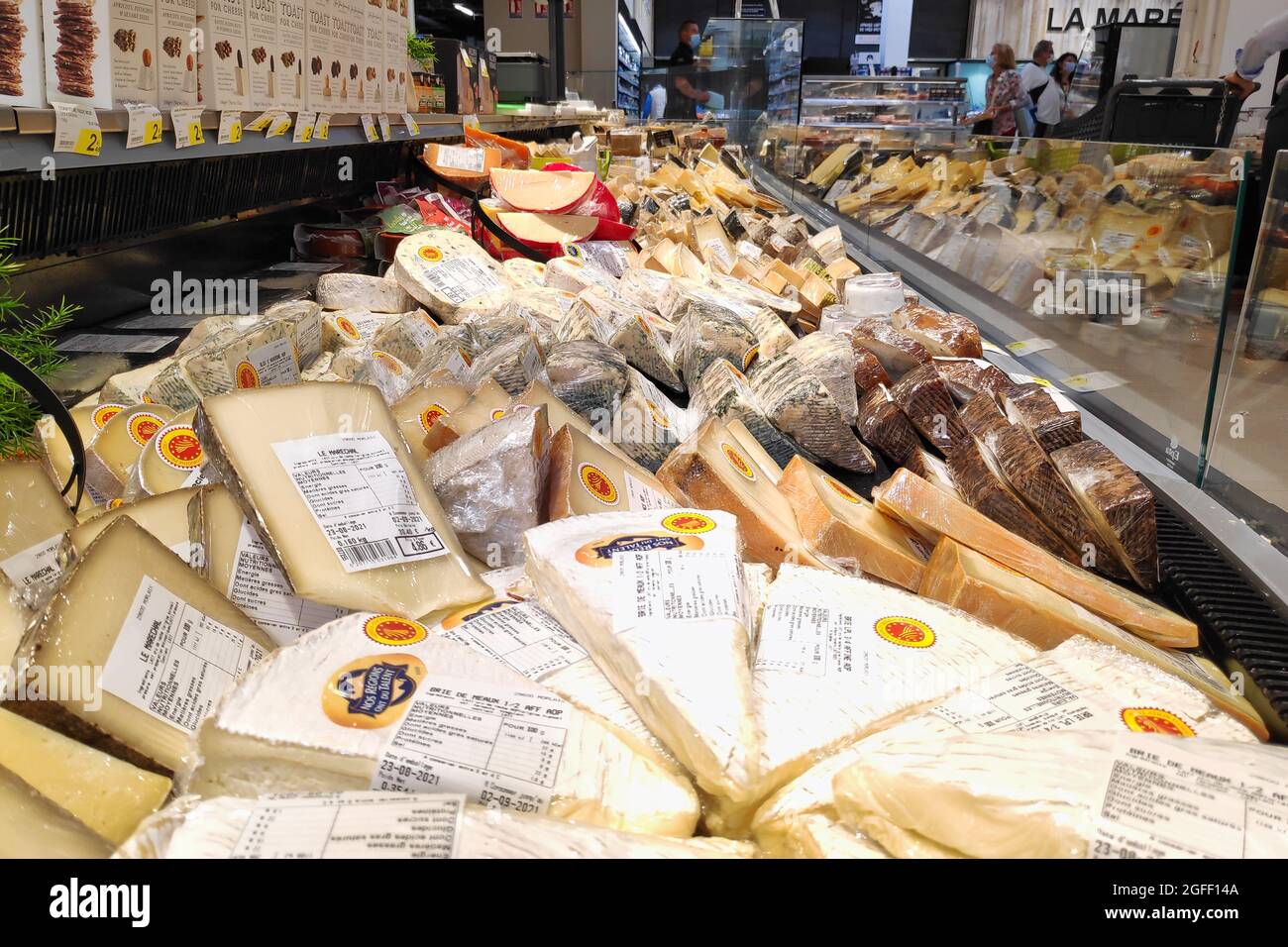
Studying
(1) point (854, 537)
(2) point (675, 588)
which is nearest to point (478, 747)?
(2) point (675, 588)

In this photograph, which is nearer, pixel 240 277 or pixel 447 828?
pixel 447 828

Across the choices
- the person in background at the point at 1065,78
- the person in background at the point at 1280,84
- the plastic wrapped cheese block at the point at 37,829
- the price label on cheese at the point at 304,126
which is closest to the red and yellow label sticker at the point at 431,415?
the plastic wrapped cheese block at the point at 37,829

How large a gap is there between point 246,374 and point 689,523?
2.92 ft

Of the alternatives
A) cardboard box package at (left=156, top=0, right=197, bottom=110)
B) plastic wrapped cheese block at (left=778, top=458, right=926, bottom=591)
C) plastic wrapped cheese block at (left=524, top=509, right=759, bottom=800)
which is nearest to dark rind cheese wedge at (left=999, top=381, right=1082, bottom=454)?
plastic wrapped cheese block at (left=778, top=458, right=926, bottom=591)

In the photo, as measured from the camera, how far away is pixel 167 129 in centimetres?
142

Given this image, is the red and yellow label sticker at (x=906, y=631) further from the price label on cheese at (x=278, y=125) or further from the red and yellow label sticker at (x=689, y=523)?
the price label on cheese at (x=278, y=125)

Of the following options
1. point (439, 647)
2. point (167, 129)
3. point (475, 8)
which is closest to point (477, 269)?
point (167, 129)

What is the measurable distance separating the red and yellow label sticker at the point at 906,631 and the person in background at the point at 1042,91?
926cm

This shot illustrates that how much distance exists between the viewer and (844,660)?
782 millimetres

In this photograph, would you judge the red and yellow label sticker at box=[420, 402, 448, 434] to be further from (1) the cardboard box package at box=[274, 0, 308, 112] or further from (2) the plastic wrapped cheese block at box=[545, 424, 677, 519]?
(1) the cardboard box package at box=[274, 0, 308, 112]

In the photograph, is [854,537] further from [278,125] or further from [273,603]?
[278,125]

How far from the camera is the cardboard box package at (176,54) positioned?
1386 mm
